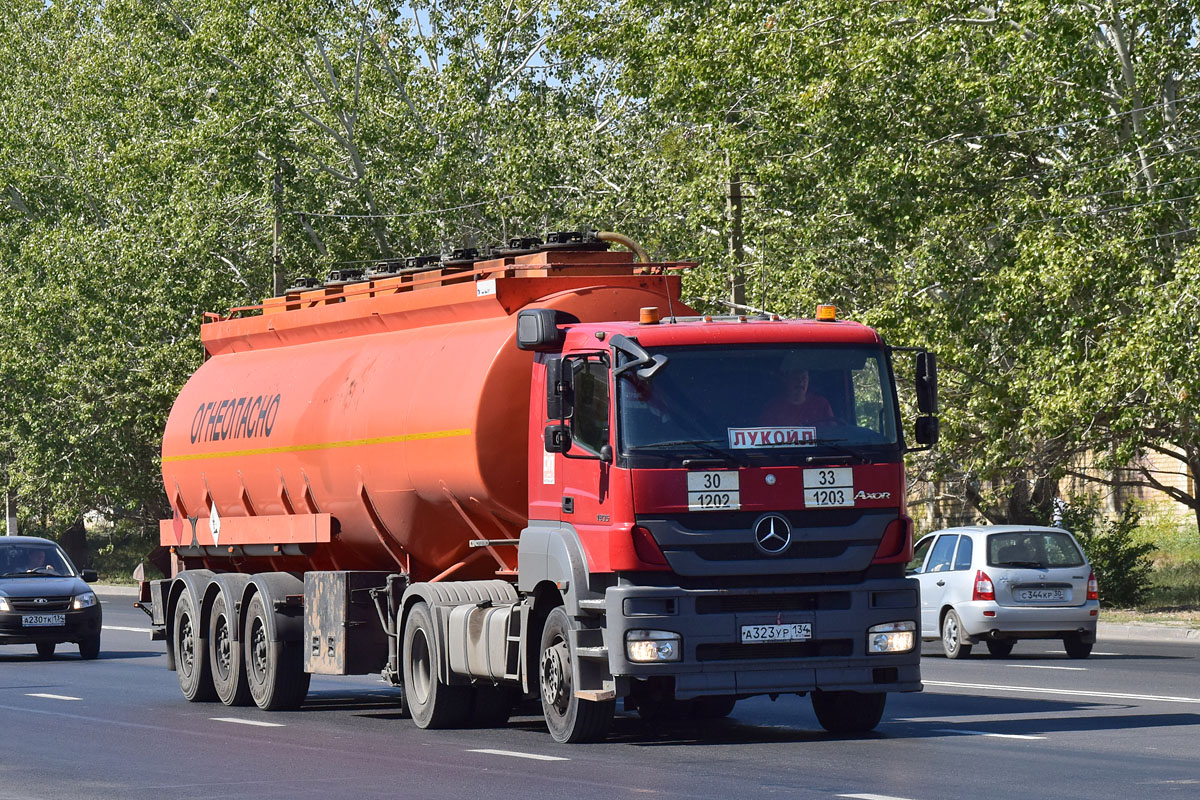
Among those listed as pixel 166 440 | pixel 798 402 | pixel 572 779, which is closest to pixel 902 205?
pixel 166 440

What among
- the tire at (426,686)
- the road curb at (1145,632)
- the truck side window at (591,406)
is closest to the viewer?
the truck side window at (591,406)

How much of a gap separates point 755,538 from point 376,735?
148 inches

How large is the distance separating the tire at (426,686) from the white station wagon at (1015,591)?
373 inches

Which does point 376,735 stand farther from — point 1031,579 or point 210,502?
point 1031,579

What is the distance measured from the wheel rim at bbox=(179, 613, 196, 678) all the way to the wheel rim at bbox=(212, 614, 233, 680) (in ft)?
1.02

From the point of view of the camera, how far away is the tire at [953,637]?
79.0 ft

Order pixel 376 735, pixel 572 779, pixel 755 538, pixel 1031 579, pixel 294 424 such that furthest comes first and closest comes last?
pixel 1031 579 → pixel 294 424 → pixel 376 735 → pixel 755 538 → pixel 572 779

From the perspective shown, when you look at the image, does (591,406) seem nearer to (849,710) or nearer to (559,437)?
(559,437)

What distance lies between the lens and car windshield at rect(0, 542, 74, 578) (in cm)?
2730

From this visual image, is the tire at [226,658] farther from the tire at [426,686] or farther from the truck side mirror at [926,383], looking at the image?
the truck side mirror at [926,383]

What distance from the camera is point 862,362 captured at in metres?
14.0

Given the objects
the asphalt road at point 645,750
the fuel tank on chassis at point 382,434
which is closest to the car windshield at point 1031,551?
the asphalt road at point 645,750

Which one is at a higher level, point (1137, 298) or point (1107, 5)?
point (1107, 5)

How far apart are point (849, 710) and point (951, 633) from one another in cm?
995
